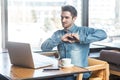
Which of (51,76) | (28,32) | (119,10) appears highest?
(119,10)

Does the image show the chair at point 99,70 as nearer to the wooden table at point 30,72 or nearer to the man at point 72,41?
the man at point 72,41

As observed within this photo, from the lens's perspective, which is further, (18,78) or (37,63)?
(37,63)

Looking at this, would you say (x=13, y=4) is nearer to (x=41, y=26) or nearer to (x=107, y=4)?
(x=41, y=26)

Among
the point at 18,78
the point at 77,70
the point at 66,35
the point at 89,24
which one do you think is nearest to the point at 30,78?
the point at 18,78

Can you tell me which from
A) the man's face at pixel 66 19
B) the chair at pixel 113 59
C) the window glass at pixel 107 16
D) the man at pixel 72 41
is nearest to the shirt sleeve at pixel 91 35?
the man at pixel 72 41

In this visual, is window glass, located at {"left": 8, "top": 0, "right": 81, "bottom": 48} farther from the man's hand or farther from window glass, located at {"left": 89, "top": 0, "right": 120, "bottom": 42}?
the man's hand

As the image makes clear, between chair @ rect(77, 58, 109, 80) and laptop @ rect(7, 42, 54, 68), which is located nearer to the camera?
laptop @ rect(7, 42, 54, 68)

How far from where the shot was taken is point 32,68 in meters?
2.16

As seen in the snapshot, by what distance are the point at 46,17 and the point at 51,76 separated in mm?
1980

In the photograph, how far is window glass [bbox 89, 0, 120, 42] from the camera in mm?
4293

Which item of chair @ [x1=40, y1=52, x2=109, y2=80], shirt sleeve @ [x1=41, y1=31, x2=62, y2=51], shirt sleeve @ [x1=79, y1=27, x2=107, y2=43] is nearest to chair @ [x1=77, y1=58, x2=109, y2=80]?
chair @ [x1=40, y1=52, x2=109, y2=80]

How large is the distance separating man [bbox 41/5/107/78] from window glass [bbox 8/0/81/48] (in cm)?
104

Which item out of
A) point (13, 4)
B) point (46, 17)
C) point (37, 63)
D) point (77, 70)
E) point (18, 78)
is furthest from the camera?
point (46, 17)

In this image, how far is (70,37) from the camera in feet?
8.16
